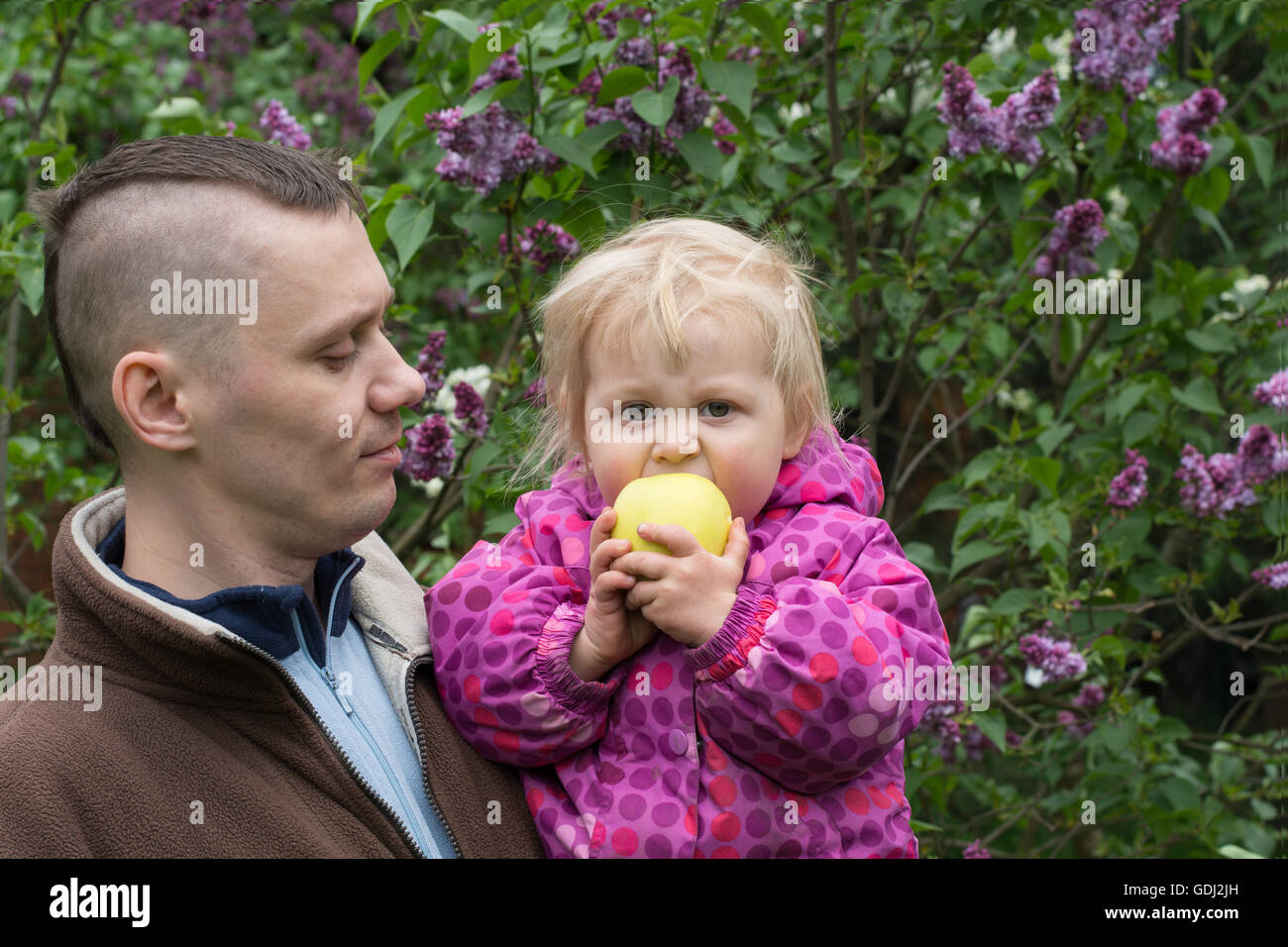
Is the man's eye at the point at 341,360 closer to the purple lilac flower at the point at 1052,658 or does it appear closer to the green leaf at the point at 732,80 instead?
the green leaf at the point at 732,80

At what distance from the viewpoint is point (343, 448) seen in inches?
64.7

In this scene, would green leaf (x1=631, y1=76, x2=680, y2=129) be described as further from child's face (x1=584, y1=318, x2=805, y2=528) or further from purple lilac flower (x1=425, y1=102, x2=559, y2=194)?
child's face (x1=584, y1=318, x2=805, y2=528)

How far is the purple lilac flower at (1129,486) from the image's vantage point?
2.92 m

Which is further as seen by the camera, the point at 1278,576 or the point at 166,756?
Answer: the point at 1278,576

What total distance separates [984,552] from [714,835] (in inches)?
61.3

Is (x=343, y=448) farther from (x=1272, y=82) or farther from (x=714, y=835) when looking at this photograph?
(x=1272, y=82)

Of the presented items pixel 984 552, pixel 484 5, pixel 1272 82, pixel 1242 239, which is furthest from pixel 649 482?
pixel 1242 239

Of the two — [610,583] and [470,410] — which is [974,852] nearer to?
[470,410]

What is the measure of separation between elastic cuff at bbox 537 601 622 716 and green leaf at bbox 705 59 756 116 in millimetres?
1224

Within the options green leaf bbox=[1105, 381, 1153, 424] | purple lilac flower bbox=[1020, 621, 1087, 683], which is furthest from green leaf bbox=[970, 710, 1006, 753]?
green leaf bbox=[1105, 381, 1153, 424]

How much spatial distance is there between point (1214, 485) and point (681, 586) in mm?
1978

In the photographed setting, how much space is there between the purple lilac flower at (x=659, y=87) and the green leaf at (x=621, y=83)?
0.10 ft

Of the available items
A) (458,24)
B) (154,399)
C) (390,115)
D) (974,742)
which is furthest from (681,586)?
(974,742)

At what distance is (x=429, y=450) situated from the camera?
2477 millimetres
